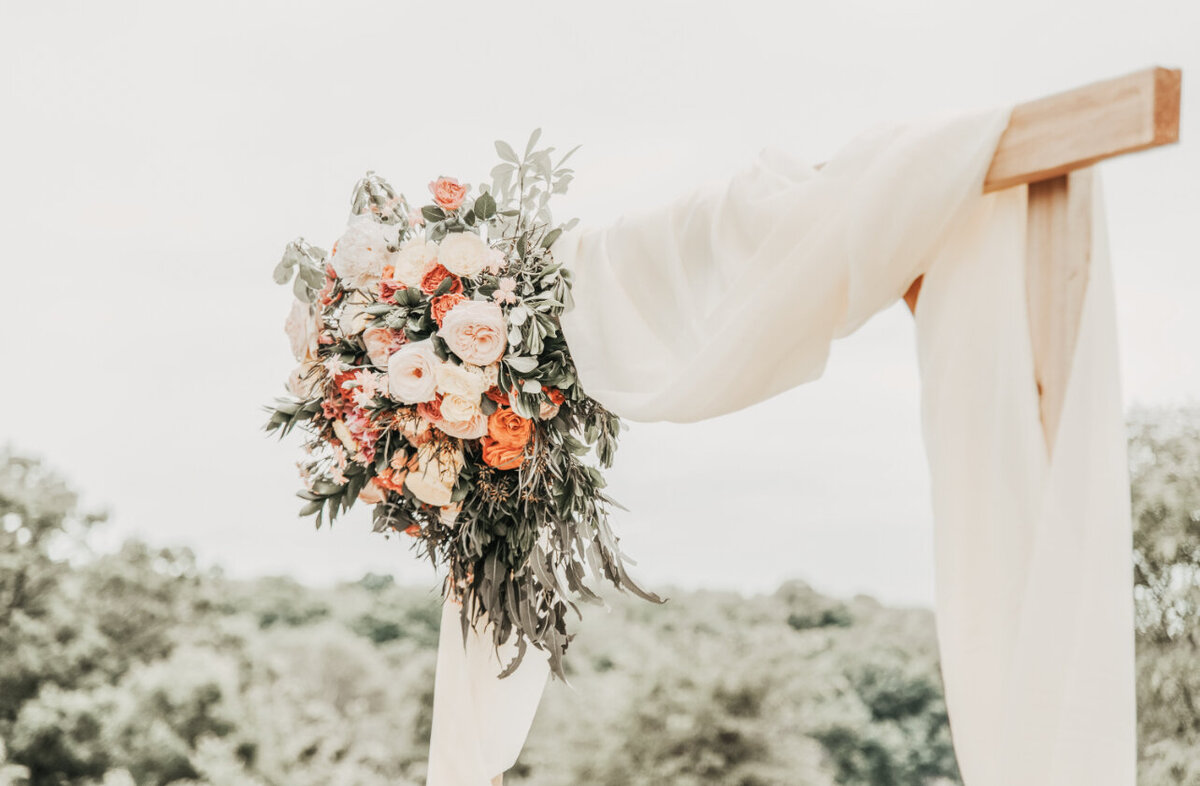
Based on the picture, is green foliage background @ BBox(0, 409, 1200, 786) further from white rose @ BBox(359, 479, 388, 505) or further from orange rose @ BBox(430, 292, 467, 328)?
orange rose @ BBox(430, 292, 467, 328)

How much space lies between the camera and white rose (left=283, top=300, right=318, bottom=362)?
2.11 meters

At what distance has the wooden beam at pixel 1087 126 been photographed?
1087 millimetres

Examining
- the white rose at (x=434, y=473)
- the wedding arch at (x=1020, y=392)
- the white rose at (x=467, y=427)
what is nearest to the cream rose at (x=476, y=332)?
the white rose at (x=467, y=427)

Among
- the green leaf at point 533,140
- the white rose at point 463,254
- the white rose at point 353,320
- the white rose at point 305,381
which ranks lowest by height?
the white rose at point 305,381

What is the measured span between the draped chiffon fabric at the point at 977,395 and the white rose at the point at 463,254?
53 cm

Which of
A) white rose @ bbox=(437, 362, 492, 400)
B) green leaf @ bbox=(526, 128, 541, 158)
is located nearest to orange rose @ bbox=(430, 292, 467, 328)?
white rose @ bbox=(437, 362, 492, 400)

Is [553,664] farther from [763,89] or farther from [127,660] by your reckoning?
[127,660]

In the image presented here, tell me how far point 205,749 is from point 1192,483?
4871 millimetres

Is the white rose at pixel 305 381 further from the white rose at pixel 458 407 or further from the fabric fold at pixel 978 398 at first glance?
the fabric fold at pixel 978 398

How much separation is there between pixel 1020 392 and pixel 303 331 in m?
1.49

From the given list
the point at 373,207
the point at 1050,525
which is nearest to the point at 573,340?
the point at 373,207

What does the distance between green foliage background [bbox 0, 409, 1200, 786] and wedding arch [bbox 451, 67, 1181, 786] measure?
412cm

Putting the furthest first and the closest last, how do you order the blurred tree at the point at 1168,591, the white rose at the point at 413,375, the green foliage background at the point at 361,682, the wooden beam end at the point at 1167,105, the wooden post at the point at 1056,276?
the green foliage background at the point at 361,682
the blurred tree at the point at 1168,591
the white rose at the point at 413,375
the wooden post at the point at 1056,276
the wooden beam end at the point at 1167,105

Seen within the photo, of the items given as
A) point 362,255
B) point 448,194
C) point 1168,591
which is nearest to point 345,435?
point 362,255
